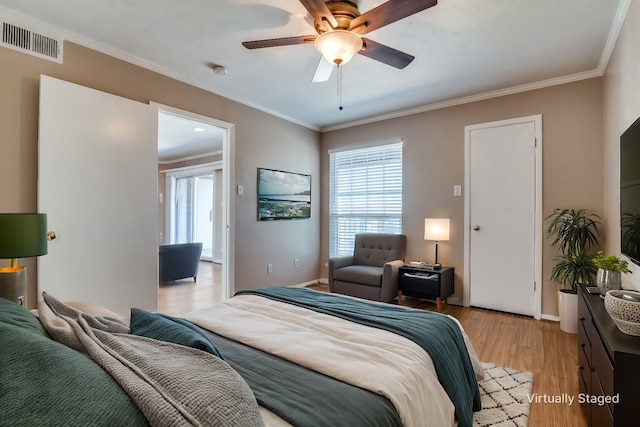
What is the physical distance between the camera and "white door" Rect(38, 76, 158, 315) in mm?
2402

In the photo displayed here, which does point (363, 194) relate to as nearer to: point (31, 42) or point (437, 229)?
point (437, 229)

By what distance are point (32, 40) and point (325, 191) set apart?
3798 millimetres

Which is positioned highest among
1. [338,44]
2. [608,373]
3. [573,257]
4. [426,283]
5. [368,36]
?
[368,36]

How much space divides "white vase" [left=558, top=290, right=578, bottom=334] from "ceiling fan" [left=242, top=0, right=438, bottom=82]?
107 inches

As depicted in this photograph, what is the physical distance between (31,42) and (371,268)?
12.8 ft

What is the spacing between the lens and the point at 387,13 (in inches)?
72.0

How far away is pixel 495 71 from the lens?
127 inches

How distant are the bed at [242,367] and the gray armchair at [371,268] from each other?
1.82m

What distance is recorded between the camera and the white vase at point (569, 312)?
9.95ft

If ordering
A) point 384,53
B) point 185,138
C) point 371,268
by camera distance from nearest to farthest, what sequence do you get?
point 384,53, point 371,268, point 185,138

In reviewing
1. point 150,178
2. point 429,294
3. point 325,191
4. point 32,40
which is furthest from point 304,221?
point 32,40

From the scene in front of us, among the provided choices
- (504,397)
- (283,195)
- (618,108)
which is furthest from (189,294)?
(618,108)

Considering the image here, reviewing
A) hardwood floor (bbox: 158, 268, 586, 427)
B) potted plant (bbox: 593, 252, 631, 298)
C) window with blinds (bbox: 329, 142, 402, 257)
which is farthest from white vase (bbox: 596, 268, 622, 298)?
window with blinds (bbox: 329, 142, 402, 257)

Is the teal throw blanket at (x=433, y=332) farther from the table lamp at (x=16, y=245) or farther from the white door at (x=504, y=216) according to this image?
the white door at (x=504, y=216)
